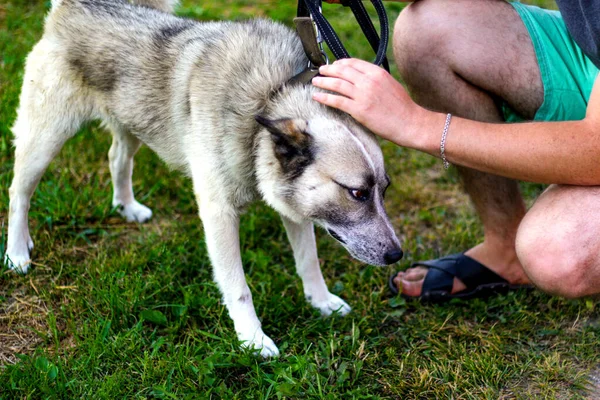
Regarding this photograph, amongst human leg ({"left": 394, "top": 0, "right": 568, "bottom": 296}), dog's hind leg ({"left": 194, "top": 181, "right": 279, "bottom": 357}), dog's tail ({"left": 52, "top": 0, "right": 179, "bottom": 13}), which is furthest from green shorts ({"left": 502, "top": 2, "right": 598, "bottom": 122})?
dog's tail ({"left": 52, "top": 0, "right": 179, "bottom": 13})

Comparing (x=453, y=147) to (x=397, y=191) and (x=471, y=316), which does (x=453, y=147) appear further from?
(x=397, y=191)

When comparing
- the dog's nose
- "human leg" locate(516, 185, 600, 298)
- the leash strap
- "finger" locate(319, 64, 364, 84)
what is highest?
the leash strap

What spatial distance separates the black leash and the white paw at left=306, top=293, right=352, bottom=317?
1.09m

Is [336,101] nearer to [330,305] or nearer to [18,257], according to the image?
[330,305]

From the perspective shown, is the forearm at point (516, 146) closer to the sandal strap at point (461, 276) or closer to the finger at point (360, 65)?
the finger at point (360, 65)

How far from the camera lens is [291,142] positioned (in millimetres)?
2436

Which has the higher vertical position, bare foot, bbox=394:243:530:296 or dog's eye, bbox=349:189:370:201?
dog's eye, bbox=349:189:370:201

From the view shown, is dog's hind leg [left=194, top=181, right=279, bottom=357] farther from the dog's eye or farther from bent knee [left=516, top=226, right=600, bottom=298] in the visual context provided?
bent knee [left=516, top=226, right=600, bottom=298]

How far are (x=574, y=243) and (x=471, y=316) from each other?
805 millimetres

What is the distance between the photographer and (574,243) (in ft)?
7.91

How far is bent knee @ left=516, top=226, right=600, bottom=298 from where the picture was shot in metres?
2.42

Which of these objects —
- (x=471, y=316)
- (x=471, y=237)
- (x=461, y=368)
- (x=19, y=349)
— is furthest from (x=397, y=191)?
(x=19, y=349)

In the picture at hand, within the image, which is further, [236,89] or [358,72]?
[236,89]

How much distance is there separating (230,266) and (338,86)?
3.02 feet
